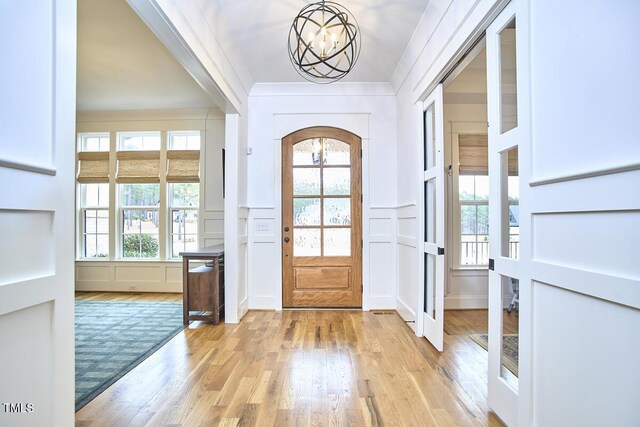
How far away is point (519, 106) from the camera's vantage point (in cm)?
156

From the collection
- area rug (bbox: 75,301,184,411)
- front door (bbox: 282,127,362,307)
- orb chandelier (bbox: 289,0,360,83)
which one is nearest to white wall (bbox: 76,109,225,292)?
area rug (bbox: 75,301,184,411)

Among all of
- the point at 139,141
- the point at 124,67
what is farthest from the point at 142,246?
the point at 124,67

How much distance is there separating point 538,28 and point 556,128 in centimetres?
47

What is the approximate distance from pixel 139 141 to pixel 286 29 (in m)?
3.46

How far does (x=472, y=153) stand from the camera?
403 cm

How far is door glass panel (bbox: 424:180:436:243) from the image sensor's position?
2.92 m

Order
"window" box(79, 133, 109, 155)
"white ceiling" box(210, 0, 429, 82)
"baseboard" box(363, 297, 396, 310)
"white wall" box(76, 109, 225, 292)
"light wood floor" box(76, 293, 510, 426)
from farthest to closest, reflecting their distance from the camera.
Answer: "window" box(79, 133, 109, 155) < "white wall" box(76, 109, 225, 292) < "baseboard" box(363, 297, 396, 310) < "white ceiling" box(210, 0, 429, 82) < "light wood floor" box(76, 293, 510, 426)

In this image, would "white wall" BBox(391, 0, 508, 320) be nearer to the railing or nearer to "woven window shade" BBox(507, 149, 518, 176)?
the railing

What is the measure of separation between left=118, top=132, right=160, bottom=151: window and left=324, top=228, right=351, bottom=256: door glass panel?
3192mm

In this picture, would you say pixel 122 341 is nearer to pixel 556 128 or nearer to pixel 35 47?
Answer: pixel 35 47

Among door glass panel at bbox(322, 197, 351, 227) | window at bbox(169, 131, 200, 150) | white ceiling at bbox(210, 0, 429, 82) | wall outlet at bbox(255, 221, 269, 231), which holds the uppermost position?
white ceiling at bbox(210, 0, 429, 82)

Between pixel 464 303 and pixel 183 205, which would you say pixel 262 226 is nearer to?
pixel 183 205

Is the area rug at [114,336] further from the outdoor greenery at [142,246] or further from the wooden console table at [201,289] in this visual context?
the outdoor greenery at [142,246]

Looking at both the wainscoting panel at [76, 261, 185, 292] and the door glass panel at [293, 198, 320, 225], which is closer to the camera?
the door glass panel at [293, 198, 320, 225]
